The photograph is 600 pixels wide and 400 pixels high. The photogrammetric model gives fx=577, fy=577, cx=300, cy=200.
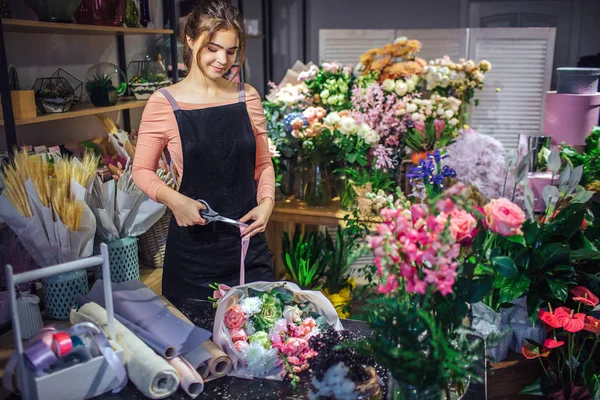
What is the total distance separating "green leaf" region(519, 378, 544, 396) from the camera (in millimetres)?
1981

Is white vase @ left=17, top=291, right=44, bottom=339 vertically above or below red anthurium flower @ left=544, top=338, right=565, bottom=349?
above

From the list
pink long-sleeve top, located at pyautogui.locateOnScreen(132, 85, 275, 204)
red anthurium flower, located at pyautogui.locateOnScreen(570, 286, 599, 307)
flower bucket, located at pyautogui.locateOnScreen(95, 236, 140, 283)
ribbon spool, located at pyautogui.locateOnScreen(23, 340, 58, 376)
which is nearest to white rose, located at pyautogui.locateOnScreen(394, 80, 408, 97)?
pink long-sleeve top, located at pyautogui.locateOnScreen(132, 85, 275, 204)

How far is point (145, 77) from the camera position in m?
3.03

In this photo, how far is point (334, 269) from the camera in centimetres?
304

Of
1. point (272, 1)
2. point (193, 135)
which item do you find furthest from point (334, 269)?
point (272, 1)

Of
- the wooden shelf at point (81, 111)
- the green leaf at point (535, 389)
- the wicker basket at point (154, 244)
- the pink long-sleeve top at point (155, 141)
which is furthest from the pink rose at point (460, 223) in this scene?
the wooden shelf at point (81, 111)

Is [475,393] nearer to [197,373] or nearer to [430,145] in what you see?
[197,373]

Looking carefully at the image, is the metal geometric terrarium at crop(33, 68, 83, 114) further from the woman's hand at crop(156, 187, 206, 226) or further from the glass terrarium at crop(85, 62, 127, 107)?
the woman's hand at crop(156, 187, 206, 226)

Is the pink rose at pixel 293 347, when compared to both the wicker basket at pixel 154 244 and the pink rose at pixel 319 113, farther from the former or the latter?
the pink rose at pixel 319 113

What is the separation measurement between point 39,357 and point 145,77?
2163mm

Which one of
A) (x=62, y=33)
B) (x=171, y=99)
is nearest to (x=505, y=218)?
(x=171, y=99)

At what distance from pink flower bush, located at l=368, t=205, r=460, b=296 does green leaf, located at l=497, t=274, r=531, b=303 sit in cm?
93

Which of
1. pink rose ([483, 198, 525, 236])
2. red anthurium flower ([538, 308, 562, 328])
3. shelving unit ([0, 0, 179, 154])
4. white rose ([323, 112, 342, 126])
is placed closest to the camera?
pink rose ([483, 198, 525, 236])

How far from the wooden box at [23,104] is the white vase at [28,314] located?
0.88 m
